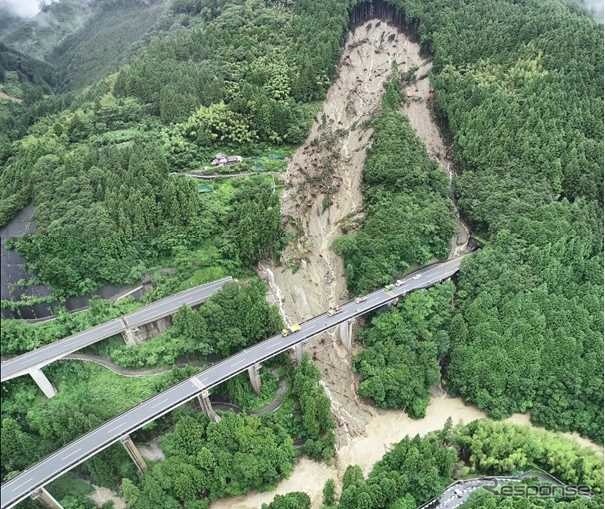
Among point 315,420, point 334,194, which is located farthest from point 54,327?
point 334,194

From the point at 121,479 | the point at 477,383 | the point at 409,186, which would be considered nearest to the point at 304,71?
the point at 409,186

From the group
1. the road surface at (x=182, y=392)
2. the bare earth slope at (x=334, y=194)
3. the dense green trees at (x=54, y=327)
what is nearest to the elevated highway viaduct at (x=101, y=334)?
the dense green trees at (x=54, y=327)

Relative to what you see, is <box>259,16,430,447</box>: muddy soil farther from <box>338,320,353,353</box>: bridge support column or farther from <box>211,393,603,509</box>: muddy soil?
<box>211,393,603,509</box>: muddy soil

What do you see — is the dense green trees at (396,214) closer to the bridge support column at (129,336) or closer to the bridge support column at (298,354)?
the bridge support column at (298,354)

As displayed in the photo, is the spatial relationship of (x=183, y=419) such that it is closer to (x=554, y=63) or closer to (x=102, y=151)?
(x=102, y=151)

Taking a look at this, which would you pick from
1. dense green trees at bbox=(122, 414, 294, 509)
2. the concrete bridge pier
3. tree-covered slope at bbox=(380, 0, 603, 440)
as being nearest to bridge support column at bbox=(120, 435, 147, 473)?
dense green trees at bbox=(122, 414, 294, 509)

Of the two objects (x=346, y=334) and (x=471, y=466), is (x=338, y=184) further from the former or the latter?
(x=471, y=466)
